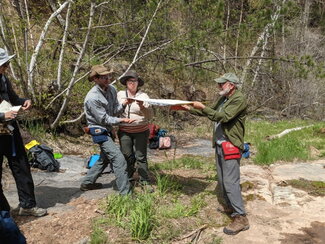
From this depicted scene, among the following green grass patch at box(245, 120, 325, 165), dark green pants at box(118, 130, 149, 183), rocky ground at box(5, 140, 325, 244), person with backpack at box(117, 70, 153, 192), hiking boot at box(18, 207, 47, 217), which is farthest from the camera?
green grass patch at box(245, 120, 325, 165)

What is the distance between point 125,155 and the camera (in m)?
5.00

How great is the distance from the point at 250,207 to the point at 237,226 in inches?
33.7

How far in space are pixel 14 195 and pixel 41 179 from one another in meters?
0.95

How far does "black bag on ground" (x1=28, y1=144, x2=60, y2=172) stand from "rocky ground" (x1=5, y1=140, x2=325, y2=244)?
16 cm

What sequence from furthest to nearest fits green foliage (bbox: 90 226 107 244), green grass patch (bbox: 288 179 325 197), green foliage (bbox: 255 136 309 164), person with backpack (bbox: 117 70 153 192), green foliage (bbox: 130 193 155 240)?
green foliage (bbox: 255 136 309 164) < green grass patch (bbox: 288 179 325 197) < person with backpack (bbox: 117 70 153 192) < green foliage (bbox: 130 193 155 240) < green foliage (bbox: 90 226 107 244)

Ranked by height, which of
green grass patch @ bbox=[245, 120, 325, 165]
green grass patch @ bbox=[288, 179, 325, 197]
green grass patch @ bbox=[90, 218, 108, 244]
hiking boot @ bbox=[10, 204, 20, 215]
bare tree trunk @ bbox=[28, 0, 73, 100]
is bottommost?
green grass patch @ bbox=[245, 120, 325, 165]

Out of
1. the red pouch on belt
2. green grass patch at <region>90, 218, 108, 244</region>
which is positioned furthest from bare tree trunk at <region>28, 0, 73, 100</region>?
the red pouch on belt

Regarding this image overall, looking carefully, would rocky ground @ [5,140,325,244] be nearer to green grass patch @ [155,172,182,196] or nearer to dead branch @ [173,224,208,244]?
dead branch @ [173,224,208,244]

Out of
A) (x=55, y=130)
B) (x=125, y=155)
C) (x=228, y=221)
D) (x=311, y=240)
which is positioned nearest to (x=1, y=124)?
(x=125, y=155)

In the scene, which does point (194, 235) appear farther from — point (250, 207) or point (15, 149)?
point (15, 149)

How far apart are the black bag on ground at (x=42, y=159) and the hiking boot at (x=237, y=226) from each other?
376cm

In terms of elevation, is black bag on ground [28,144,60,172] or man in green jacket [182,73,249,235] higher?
man in green jacket [182,73,249,235]

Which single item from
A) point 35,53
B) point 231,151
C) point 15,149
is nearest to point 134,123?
point 231,151

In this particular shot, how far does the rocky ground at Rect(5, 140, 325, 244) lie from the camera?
4062mm
